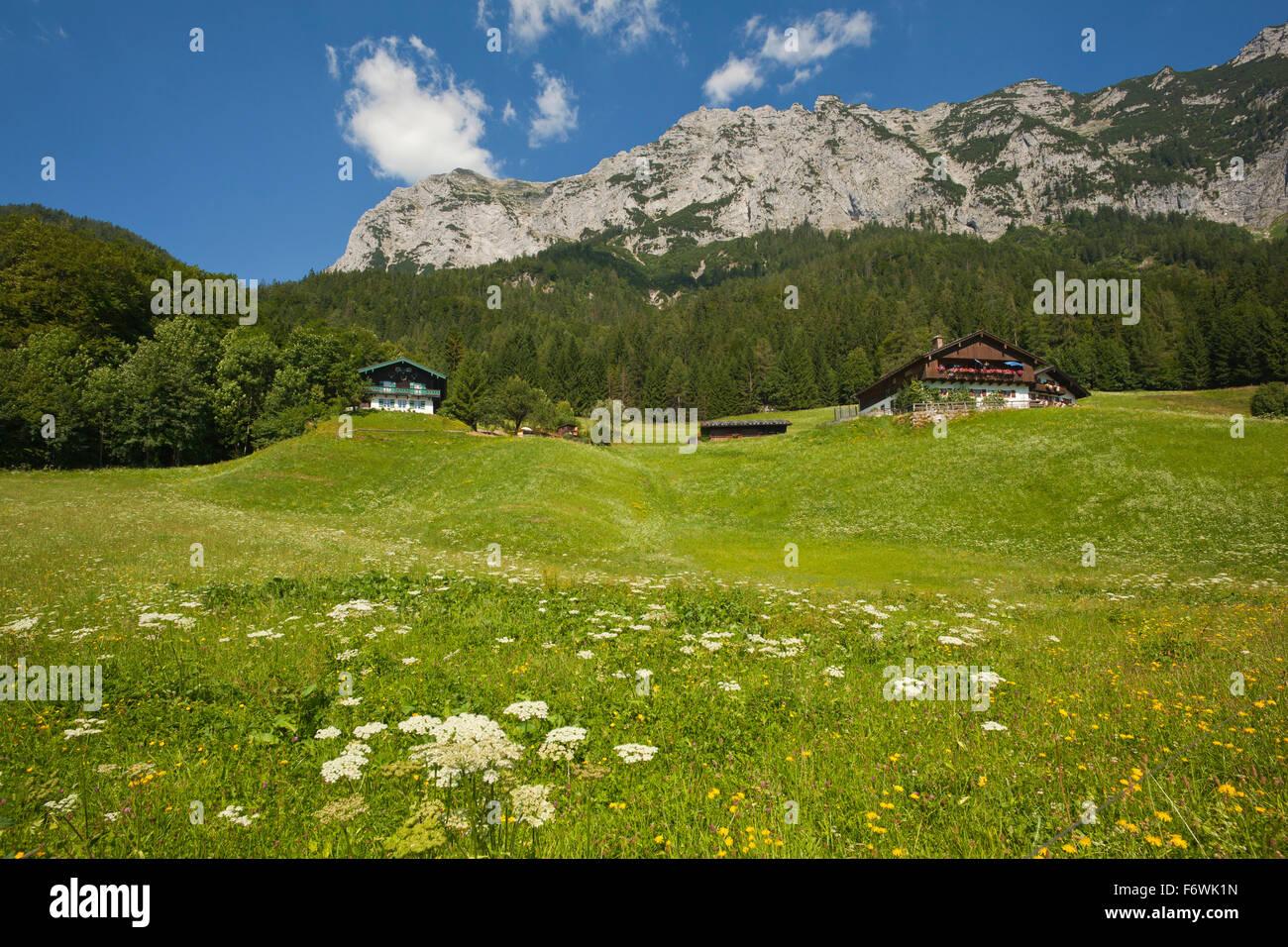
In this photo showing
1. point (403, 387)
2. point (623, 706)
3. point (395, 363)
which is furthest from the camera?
point (403, 387)

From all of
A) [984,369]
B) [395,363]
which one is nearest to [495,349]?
[395,363]

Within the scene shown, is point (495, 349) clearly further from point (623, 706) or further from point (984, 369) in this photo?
point (623, 706)

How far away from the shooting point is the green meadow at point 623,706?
4.56 meters

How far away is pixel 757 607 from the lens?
14.8 meters

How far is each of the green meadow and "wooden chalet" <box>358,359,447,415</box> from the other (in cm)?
8746

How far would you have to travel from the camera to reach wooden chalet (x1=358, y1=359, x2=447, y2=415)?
4188 inches

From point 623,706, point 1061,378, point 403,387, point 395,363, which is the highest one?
point 395,363

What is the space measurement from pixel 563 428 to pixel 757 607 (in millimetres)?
87408

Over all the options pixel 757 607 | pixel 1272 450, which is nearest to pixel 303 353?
pixel 757 607

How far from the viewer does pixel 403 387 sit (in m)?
111

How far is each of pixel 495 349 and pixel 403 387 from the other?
6132 cm

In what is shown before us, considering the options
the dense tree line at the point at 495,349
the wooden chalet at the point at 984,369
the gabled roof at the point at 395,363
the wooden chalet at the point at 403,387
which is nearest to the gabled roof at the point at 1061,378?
the wooden chalet at the point at 984,369
